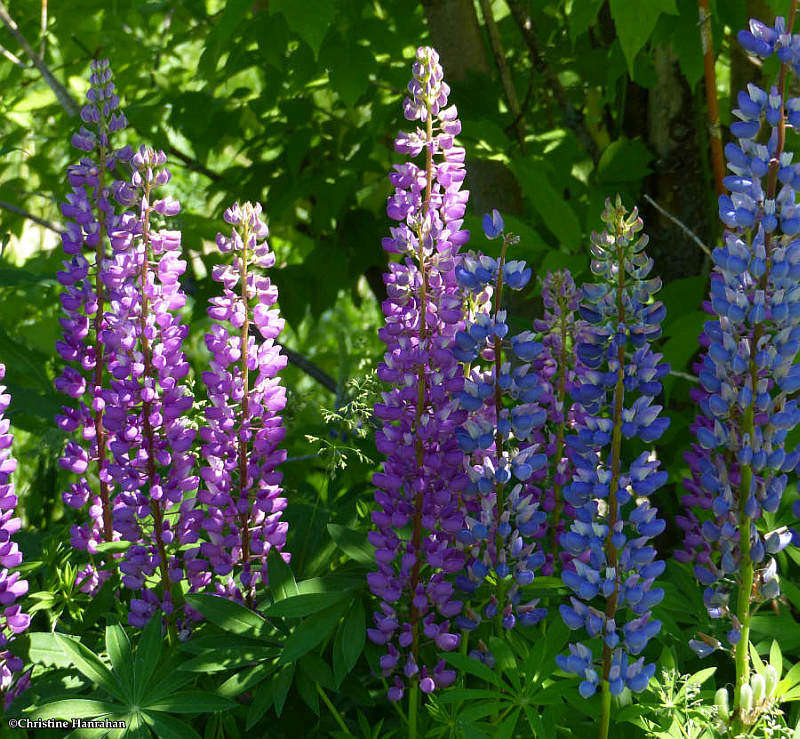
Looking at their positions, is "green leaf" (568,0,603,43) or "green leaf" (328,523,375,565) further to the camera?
"green leaf" (568,0,603,43)

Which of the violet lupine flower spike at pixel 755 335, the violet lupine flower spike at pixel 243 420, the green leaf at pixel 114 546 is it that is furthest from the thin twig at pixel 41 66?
the violet lupine flower spike at pixel 755 335

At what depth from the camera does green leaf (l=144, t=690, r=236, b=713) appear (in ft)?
4.99

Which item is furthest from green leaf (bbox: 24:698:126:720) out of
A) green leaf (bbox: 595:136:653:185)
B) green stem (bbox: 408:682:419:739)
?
green leaf (bbox: 595:136:653:185)

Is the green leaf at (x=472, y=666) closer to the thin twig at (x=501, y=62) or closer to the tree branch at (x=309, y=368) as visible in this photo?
the tree branch at (x=309, y=368)

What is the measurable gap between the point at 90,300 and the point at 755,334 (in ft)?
4.20

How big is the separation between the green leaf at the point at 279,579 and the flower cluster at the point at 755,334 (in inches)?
27.9

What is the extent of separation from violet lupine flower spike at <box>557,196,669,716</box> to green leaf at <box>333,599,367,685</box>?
388 mm

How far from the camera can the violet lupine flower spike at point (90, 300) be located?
1.88m

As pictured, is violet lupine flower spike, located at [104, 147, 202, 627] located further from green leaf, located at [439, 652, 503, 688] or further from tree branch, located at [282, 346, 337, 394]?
tree branch, located at [282, 346, 337, 394]

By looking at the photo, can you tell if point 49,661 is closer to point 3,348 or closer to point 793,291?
point 3,348

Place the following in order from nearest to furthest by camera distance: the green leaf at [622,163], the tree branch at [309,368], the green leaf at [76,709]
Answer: the green leaf at [76,709], the green leaf at [622,163], the tree branch at [309,368]

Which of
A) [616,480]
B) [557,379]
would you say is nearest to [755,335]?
[616,480]

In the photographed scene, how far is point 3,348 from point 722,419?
191 cm

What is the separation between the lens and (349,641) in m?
A: 1.65
